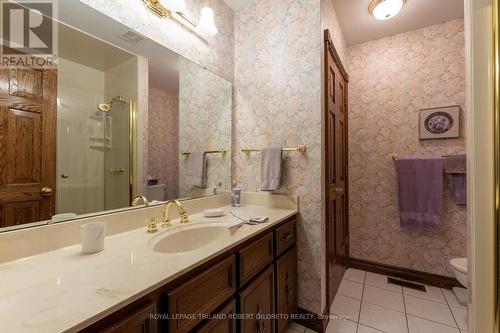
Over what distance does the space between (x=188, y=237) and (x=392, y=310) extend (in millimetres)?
1696

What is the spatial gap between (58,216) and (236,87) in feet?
4.95

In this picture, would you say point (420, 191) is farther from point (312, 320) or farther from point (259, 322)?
point (259, 322)

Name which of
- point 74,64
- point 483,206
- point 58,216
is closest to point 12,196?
point 58,216

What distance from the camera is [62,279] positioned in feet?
2.03

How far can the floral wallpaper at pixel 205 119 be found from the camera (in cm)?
150

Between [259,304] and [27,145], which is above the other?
[27,145]

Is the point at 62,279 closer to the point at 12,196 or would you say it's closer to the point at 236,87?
the point at 12,196

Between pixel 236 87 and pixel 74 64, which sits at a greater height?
pixel 236 87

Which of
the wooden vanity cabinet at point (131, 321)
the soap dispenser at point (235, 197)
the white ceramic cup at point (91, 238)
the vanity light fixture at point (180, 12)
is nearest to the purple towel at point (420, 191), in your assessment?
the soap dispenser at point (235, 197)

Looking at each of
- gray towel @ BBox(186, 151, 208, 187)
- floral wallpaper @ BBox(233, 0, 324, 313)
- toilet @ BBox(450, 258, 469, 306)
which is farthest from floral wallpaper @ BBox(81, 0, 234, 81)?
toilet @ BBox(450, 258, 469, 306)

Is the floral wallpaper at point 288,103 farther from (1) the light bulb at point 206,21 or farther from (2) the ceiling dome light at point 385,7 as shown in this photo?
(2) the ceiling dome light at point 385,7

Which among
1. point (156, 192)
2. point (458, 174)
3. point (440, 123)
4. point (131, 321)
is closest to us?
point (131, 321)

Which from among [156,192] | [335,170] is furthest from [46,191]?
[335,170]

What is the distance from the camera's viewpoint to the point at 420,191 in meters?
2.05
